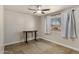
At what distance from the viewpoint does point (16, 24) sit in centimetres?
105

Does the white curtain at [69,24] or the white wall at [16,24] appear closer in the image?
the white wall at [16,24]

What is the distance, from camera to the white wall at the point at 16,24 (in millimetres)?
988

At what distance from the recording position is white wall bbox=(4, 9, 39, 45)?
38.9 inches

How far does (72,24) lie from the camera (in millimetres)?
1405

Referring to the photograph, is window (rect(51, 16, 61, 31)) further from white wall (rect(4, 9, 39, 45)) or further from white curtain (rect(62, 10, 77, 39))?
white wall (rect(4, 9, 39, 45))

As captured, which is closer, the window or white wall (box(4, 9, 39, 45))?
white wall (box(4, 9, 39, 45))

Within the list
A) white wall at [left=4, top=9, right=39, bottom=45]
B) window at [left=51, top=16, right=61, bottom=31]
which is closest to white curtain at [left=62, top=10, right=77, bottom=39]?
window at [left=51, top=16, right=61, bottom=31]

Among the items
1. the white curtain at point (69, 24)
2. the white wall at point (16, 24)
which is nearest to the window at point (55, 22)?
the white curtain at point (69, 24)

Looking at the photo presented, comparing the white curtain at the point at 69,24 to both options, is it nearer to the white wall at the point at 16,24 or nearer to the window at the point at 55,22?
the window at the point at 55,22

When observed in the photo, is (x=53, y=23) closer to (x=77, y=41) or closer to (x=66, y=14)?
(x=66, y=14)

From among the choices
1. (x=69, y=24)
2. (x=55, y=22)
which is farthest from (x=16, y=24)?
(x=69, y=24)

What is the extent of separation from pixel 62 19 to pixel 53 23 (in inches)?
7.9

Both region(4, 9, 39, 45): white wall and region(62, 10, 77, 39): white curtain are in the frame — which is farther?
region(62, 10, 77, 39): white curtain
